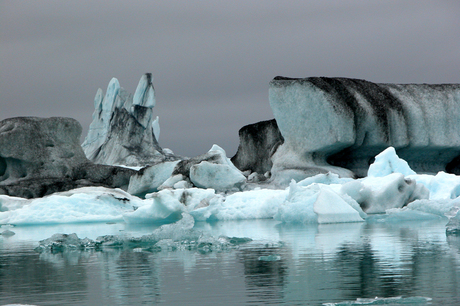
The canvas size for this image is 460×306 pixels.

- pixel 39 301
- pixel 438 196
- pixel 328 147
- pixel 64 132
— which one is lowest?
pixel 39 301

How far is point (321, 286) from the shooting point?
398 centimetres

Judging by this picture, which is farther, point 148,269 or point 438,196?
point 438,196

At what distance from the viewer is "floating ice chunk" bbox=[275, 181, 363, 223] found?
396 inches

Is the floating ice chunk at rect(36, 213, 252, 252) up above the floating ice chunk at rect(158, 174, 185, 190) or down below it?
below

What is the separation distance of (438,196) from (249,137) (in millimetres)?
10923

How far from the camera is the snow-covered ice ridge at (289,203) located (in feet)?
34.8

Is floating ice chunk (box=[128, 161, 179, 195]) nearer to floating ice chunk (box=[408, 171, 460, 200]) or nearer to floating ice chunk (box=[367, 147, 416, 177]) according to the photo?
floating ice chunk (box=[367, 147, 416, 177])

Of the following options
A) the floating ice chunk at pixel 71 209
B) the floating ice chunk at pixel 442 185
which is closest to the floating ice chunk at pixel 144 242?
the floating ice chunk at pixel 71 209

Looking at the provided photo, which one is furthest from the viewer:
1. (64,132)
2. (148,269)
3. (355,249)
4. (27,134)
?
(64,132)

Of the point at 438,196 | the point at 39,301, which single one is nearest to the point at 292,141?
the point at 438,196

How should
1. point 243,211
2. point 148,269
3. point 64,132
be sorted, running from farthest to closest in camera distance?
point 64,132, point 243,211, point 148,269

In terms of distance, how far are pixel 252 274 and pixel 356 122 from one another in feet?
48.7

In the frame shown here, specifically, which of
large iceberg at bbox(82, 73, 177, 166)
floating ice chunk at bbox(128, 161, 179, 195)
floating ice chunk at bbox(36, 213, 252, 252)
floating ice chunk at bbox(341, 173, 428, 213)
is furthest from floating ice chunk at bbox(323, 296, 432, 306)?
large iceberg at bbox(82, 73, 177, 166)

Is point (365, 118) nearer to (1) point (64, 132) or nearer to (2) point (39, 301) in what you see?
(1) point (64, 132)
